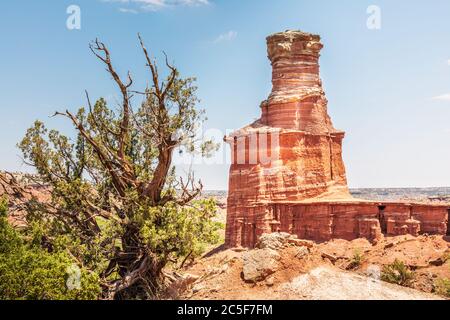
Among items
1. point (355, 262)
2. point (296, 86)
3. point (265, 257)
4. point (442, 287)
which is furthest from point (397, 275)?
point (296, 86)

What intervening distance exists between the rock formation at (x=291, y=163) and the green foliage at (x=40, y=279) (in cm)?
2810

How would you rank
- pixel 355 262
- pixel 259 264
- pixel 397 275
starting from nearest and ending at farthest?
pixel 259 264 → pixel 397 275 → pixel 355 262

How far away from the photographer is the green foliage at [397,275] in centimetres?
2678

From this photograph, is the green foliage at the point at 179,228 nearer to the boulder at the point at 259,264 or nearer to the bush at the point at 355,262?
the boulder at the point at 259,264

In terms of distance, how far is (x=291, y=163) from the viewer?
4850 cm

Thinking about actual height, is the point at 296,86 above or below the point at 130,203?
above

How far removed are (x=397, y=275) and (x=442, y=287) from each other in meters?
3.58

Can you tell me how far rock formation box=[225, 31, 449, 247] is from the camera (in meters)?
44.4

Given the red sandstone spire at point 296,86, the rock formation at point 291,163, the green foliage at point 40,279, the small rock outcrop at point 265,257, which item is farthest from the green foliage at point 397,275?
the red sandstone spire at point 296,86

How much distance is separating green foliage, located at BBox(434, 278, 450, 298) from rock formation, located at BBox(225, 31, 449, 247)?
14758 millimetres

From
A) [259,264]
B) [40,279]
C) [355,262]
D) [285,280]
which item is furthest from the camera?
[355,262]

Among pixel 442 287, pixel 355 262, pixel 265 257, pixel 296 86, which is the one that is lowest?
pixel 355 262

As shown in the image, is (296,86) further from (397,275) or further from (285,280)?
(285,280)

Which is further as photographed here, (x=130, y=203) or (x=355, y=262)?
(x=355, y=262)
